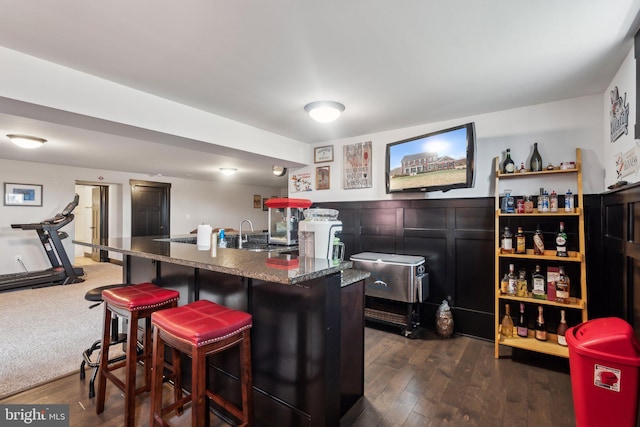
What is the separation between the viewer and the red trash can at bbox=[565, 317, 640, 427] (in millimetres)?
1353

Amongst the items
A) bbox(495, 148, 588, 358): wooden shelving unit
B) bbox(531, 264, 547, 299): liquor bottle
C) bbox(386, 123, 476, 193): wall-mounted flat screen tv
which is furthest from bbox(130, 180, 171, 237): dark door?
bbox(531, 264, 547, 299): liquor bottle

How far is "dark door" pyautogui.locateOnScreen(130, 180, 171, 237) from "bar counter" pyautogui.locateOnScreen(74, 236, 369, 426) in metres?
5.85

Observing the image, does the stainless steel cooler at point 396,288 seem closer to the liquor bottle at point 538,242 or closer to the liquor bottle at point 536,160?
the liquor bottle at point 538,242

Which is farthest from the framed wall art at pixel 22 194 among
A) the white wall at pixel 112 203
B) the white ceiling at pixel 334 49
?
the white ceiling at pixel 334 49

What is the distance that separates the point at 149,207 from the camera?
24.0 feet

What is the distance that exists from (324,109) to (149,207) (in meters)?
6.39

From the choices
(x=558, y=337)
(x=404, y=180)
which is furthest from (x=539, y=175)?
(x=558, y=337)

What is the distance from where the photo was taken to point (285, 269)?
4.20 ft

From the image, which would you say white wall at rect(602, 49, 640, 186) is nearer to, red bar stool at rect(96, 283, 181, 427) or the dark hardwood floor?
the dark hardwood floor

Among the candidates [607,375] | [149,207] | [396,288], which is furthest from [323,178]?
[149,207]

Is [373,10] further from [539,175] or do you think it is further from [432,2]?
[539,175]

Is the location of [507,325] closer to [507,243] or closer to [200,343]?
[507,243]

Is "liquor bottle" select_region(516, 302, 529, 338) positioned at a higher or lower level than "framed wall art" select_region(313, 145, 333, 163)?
lower

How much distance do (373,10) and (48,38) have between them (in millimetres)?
1830
